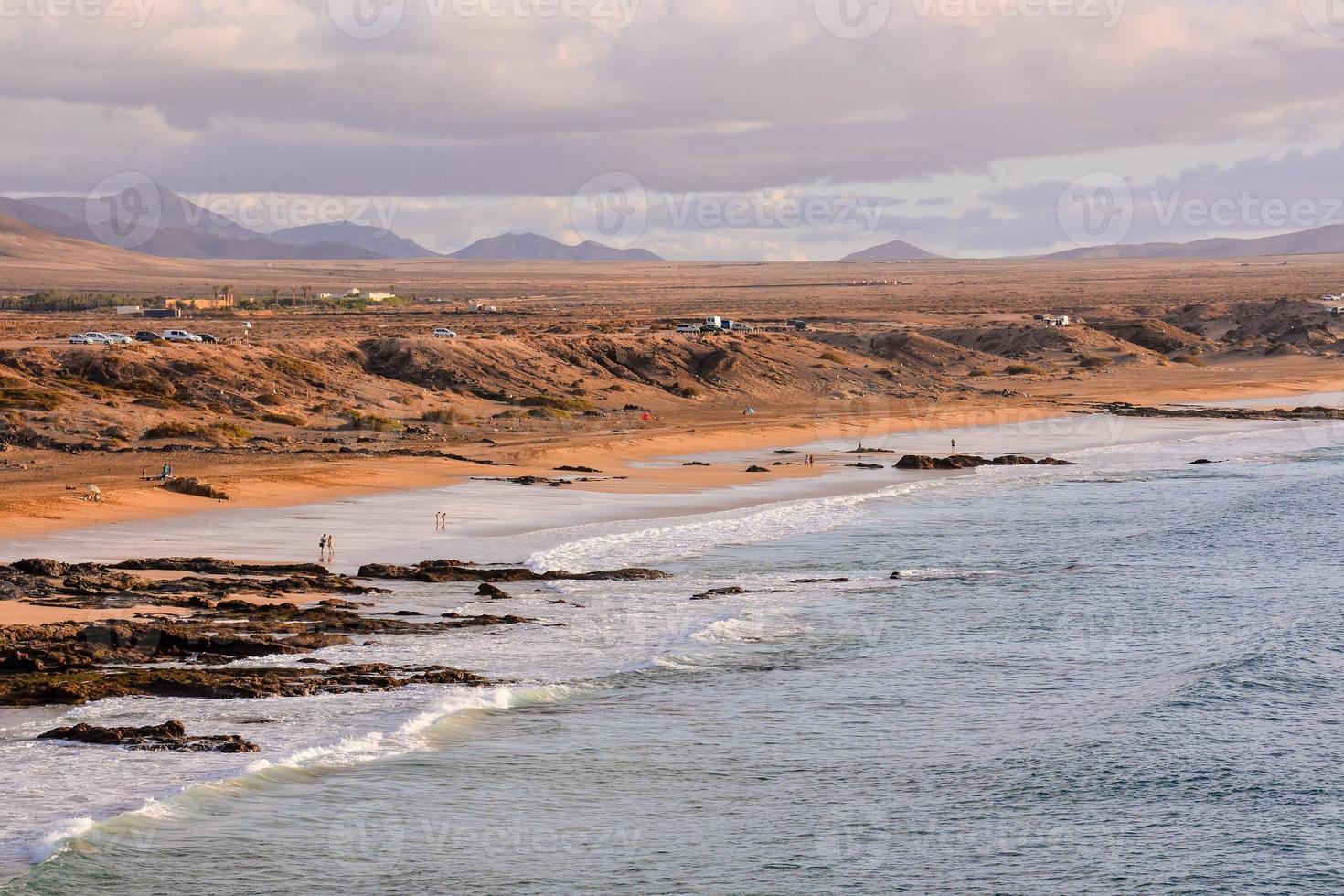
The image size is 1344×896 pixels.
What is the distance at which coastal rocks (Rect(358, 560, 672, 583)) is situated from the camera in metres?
29.9

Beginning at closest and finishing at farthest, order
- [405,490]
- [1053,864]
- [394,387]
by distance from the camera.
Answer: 1. [1053,864]
2. [405,490]
3. [394,387]

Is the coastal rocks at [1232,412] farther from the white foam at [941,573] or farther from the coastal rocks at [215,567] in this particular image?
the coastal rocks at [215,567]

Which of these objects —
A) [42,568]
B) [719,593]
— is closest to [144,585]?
[42,568]

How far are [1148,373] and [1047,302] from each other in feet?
219

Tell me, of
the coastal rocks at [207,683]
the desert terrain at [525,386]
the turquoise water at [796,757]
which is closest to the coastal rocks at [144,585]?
the turquoise water at [796,757]

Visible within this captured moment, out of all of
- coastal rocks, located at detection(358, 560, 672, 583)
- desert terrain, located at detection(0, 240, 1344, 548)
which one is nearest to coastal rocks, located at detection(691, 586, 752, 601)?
coastal rocks, located at detection(358, 560, 672, 583)

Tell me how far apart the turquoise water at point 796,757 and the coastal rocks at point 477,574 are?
933mm

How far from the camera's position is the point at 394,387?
224 ft

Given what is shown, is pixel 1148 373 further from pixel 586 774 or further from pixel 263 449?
pixel 586 774

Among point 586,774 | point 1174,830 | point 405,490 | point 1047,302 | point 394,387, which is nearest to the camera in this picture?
point 1174,830

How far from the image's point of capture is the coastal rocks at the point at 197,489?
39.0 meters

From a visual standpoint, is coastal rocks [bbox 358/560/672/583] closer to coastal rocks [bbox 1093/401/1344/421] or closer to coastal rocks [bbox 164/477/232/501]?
coastal rocks [bbox 164/477/232/501]

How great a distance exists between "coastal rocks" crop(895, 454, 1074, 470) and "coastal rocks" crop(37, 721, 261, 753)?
37851 millimetres

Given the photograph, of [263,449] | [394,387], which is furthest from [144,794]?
[394,387]
